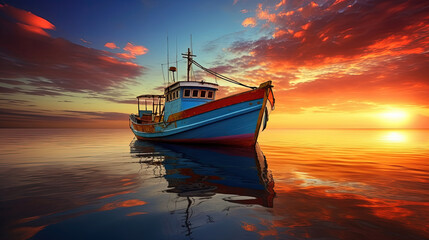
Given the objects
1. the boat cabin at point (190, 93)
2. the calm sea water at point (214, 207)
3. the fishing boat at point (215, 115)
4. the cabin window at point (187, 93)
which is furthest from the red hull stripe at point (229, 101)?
the calm sea water at point (214, 207)

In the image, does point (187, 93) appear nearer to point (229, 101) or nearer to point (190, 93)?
point (190, 93)

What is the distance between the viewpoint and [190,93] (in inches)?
596

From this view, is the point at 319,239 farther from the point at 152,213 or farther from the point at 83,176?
the point at 83,176

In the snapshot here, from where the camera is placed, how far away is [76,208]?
3.25 m

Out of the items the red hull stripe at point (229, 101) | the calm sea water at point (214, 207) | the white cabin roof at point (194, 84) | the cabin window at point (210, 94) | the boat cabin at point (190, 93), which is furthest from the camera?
the cabin window at point (210, 94)

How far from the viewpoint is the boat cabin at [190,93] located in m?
14.9

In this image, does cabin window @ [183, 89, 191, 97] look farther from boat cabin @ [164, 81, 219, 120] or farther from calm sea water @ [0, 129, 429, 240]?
calm sea water @ [0, 129, 429, 240]

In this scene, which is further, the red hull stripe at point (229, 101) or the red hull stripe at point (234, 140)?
the red hull stripe at point (234, 140)

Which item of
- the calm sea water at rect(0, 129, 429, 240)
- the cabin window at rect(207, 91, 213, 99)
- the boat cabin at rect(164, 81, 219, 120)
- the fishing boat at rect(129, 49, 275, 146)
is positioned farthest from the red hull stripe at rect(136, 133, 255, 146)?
the calm sea water at rect(0, 129, 429, 240)

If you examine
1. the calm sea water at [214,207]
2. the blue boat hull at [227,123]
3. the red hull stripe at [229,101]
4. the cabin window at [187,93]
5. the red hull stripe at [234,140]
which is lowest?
the calm sea water at [214,207]

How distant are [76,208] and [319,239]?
388 cm

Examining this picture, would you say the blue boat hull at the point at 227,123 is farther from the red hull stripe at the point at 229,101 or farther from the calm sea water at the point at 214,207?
the calm sea water at the point at 214,207

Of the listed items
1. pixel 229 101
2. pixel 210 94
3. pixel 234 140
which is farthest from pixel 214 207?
pixel 210 94

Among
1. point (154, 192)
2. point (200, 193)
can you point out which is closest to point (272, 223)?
point (200, 193)
